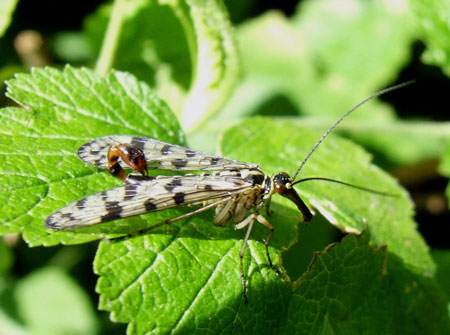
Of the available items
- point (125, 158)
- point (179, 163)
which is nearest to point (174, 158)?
point (179, 163)

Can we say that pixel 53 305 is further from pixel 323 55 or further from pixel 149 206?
pixel 323 55

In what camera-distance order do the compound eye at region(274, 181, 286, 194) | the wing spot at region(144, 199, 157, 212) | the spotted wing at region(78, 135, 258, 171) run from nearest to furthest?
the wing spot at region(144, 199, 157, 212)
the compound eye at region(274, 181, 286, 194)
the spotted wing at region(78, 135, 258, 171)

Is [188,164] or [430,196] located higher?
[188,164]

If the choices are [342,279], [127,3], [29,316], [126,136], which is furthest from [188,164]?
[29,316]

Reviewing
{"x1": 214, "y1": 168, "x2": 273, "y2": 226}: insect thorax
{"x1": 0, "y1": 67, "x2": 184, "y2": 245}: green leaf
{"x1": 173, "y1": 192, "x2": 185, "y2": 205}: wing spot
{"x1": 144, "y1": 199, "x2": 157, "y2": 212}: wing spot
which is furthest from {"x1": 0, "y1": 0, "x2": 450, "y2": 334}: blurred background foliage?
{"x1": 144, "y1": 199, "x2": 157, "y2": 212}: wing spot

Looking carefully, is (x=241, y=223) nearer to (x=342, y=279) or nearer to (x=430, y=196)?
(x=342, y=279)

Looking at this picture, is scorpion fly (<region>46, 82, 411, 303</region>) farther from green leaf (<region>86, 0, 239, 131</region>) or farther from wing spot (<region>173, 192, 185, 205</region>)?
green leaf (<region>86, 0, 239, 131</region>)
